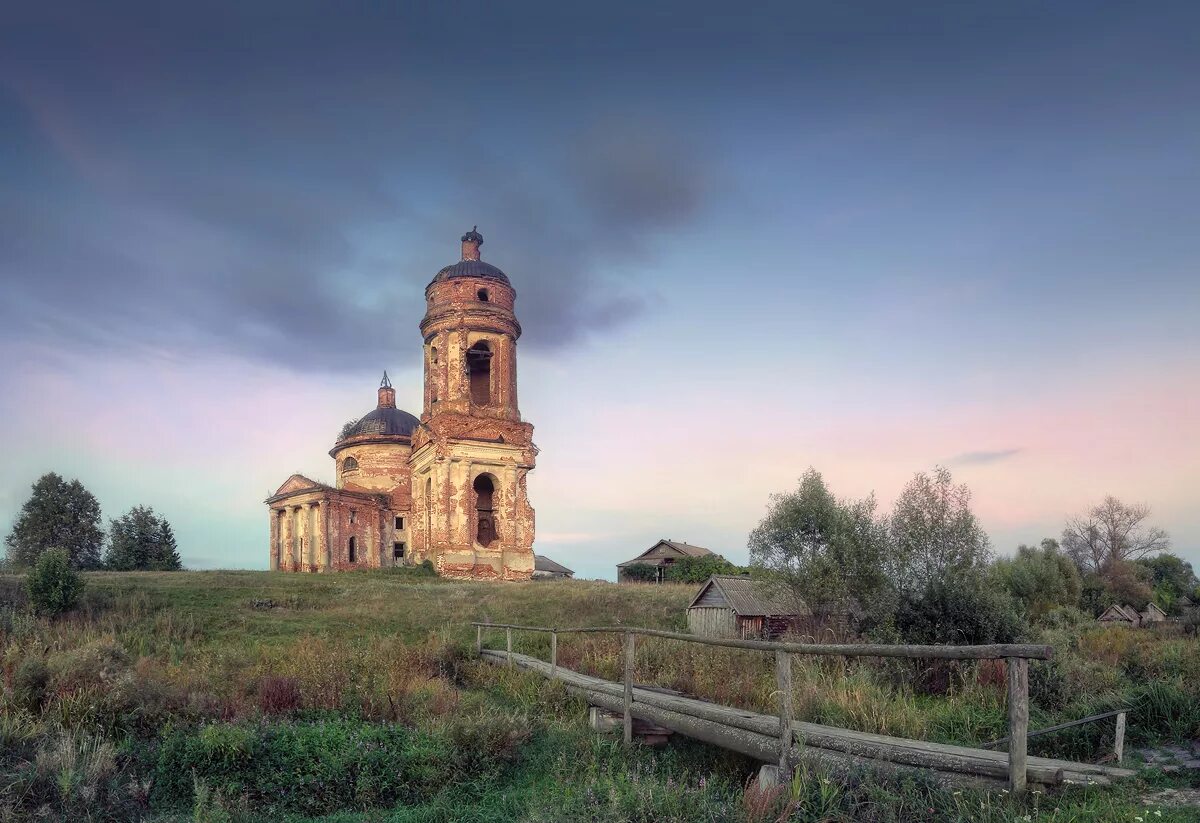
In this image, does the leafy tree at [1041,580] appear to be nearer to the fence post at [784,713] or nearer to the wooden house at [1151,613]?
the wooden house at [1151,613]

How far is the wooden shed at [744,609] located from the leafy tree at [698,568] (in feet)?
74.2

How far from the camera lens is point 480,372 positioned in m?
46.9

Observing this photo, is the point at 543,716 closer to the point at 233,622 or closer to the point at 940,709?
the point at 940,709

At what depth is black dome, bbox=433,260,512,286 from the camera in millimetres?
43781

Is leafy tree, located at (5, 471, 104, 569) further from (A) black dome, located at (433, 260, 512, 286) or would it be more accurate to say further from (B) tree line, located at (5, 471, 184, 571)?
(A) black dome, located at (433, 260, 512, 286)

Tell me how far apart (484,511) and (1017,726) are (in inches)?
1594

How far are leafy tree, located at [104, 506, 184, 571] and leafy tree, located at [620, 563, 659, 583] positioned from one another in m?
29.4

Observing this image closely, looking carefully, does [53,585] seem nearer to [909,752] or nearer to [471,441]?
[471,441]

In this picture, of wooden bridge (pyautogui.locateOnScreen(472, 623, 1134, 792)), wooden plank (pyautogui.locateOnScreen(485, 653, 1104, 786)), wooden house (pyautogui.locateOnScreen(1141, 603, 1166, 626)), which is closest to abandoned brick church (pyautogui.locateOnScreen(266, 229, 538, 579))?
wooden house (pyautogui.locateOnScreen(1141, 603, 1166, 626))

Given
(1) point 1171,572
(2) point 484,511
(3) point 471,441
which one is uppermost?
(3) point 471,441

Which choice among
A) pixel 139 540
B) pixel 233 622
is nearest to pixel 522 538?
pixel 233 622

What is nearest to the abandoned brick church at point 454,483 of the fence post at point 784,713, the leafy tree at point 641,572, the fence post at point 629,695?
the leafy tree at point 641,572

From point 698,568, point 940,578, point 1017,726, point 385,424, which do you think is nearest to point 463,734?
point 1017,726

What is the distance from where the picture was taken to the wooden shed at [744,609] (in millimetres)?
23136
